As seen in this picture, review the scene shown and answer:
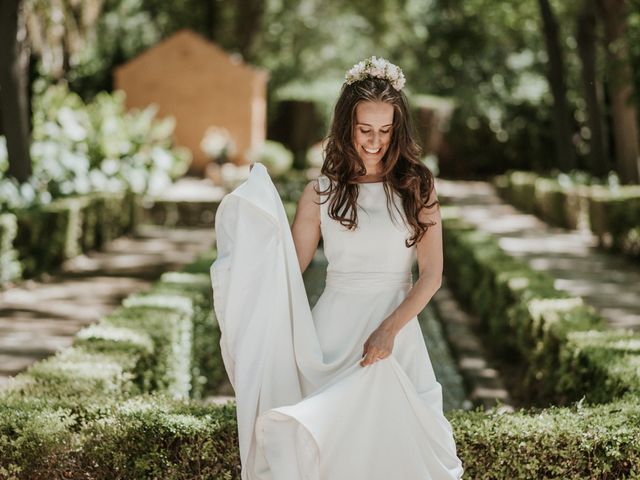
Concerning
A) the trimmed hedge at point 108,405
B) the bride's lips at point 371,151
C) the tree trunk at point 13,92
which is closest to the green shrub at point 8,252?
the tree trunk at point 13,92

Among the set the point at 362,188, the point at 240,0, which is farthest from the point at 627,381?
the point at 240,0

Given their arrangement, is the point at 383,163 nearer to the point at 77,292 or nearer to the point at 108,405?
the point at 108,405

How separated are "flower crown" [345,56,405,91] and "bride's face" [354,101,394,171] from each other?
161mm

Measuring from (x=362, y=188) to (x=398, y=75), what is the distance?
45cm

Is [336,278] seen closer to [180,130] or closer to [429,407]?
[429,407]

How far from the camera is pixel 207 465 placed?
4012 mm

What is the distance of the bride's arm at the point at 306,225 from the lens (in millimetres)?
3641

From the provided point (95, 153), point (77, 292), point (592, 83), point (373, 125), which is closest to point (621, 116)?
point (592, 83)

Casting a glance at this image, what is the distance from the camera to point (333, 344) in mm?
3613

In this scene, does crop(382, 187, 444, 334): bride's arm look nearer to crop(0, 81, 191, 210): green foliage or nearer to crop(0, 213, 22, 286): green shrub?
crop(0, 213, 22, 286): green shrub

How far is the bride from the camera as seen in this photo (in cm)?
344

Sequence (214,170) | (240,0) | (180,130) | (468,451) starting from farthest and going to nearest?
(240,0), (180,130), (214,170), (468,451)

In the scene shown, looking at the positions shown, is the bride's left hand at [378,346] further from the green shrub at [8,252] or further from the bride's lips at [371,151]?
the green shrub at [8,252]

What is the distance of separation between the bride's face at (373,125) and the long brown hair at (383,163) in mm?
21
